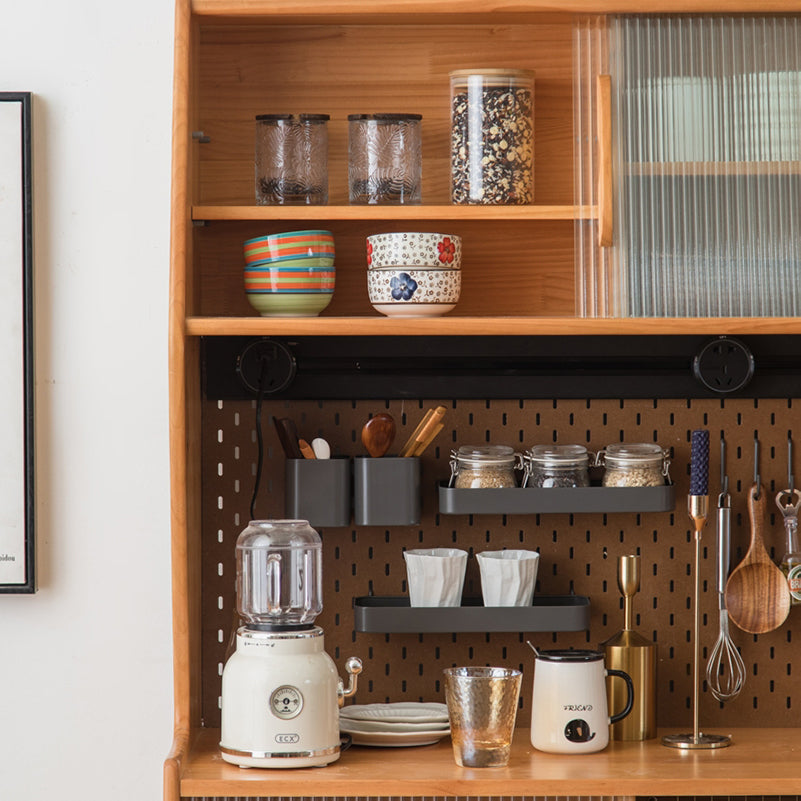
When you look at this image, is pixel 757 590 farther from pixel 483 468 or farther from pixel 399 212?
pixel 399 212

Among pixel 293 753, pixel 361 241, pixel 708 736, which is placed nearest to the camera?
pixel 293 753

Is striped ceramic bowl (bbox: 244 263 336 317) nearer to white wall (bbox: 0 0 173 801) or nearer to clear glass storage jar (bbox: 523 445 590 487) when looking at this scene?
white wall (bbox: 0 0 173 801)

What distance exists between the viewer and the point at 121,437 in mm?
2213

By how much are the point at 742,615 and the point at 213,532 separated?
38.2 inches

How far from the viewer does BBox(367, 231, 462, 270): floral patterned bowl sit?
1.92 metres

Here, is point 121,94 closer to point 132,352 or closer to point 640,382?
point 132,352

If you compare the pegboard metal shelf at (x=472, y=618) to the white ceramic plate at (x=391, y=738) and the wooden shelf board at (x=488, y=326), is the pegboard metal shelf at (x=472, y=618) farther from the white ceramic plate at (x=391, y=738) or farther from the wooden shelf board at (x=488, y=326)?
the wooden shelf board at (x=488, y=326)

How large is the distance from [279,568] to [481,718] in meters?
0.45

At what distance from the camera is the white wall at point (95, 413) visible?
86.5 inches

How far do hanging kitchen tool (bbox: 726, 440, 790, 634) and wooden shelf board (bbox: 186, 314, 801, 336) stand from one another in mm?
381

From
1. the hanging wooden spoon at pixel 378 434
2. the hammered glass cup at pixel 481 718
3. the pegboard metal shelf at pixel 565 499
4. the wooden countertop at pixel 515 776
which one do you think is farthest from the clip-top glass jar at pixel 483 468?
the wooden countertop at pixel 515 776

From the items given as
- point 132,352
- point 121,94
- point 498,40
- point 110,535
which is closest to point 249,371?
point 132,352

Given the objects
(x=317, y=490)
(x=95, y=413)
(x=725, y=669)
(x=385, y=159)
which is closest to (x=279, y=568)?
(x=317, y=490)

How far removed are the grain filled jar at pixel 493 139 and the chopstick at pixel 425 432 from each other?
37cm
